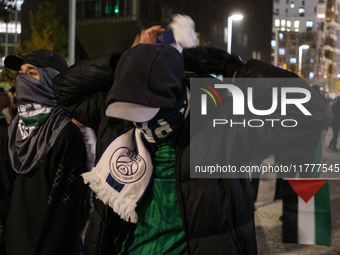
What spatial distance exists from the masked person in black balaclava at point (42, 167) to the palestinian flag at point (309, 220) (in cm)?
129

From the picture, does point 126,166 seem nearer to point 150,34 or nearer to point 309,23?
point 150,34

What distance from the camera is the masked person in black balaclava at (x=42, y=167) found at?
3.28m

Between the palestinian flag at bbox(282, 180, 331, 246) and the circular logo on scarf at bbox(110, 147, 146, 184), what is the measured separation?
53.0 inches

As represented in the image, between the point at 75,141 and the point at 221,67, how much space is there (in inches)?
51.8

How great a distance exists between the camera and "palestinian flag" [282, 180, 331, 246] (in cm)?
337

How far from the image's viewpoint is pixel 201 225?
220cm

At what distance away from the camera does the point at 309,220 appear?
3516 mm

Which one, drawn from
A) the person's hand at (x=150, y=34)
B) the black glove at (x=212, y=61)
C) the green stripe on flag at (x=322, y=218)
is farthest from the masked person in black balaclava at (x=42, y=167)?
the green stripe on flag at (x=322, y=218)

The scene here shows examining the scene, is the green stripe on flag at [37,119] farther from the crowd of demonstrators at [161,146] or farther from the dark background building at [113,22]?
the dark background building at [113,22]

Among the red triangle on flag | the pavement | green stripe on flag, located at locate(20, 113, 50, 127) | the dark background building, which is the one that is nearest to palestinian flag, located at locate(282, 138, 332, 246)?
the red triangle on flag

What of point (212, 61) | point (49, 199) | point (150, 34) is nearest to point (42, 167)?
point (49, 199)

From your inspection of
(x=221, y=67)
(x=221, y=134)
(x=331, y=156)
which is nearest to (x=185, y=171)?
(x=221, y=134)

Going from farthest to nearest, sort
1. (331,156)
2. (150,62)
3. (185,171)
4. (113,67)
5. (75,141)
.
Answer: (331,156) < (75,141) < (113,67) < (185,171) < (150,62)

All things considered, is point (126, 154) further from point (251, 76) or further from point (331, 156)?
point (331, 156)
